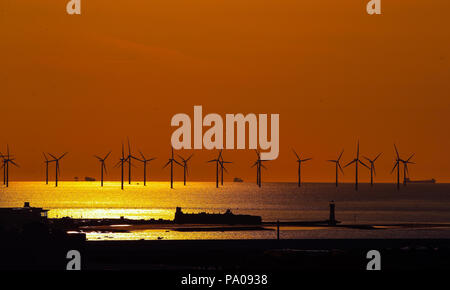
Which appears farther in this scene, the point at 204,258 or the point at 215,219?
the point at 215,219

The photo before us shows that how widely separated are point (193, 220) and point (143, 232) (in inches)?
1054

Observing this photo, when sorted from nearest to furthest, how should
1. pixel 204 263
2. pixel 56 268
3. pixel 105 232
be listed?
pixel 56 268 < pixel 204 263 < pixel 105 232

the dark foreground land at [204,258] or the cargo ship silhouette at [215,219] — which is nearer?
the dark foreground land at [204,258]

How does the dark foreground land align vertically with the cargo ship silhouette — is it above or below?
below

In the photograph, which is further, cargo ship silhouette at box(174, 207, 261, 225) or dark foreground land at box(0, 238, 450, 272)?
cargo ship silhouette at box(174, 207, 261, 225)

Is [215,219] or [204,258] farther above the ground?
[215,219]

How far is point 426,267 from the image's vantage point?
95625 millimetres

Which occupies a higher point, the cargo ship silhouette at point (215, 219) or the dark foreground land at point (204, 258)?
the cargo ship silhouette at point (215, 219)

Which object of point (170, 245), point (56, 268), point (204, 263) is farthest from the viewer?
point (170, 245)
